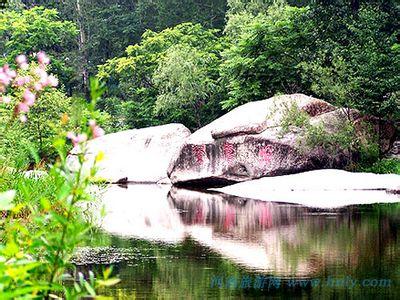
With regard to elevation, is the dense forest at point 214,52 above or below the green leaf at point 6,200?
above

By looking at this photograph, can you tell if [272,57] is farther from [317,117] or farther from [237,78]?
[317,117]

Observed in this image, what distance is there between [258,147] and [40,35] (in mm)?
18313

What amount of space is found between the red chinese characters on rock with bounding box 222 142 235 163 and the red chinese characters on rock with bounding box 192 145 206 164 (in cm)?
89

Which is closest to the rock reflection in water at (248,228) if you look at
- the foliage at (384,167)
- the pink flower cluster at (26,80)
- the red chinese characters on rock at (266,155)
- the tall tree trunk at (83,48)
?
the red chinese characters on rock at (266,155)


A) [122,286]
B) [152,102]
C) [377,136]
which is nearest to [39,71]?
[122,286]

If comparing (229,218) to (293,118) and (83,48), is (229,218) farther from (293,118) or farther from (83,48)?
(83,48)

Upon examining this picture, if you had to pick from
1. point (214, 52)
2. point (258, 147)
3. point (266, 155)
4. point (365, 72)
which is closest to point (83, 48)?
point (214, 52)

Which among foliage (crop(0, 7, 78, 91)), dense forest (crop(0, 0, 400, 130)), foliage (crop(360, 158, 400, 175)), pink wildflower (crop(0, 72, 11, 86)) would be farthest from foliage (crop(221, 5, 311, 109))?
pink wildflower (crop(0, 72, 11, 86))

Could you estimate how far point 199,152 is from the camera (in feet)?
76.6

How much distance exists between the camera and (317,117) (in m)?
21.5

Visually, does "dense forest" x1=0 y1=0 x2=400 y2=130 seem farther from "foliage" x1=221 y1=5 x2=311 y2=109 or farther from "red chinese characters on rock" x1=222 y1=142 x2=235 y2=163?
"red chinese characters on rock" x1=222 y1=142 x2=235 y2=163

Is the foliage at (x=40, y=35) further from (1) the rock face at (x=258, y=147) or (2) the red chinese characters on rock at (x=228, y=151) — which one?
(2) the red chinese characters on rock at (x=228, y=151)

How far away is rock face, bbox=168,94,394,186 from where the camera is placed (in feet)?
69.5

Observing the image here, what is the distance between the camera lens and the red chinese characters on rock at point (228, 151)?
880 inches
